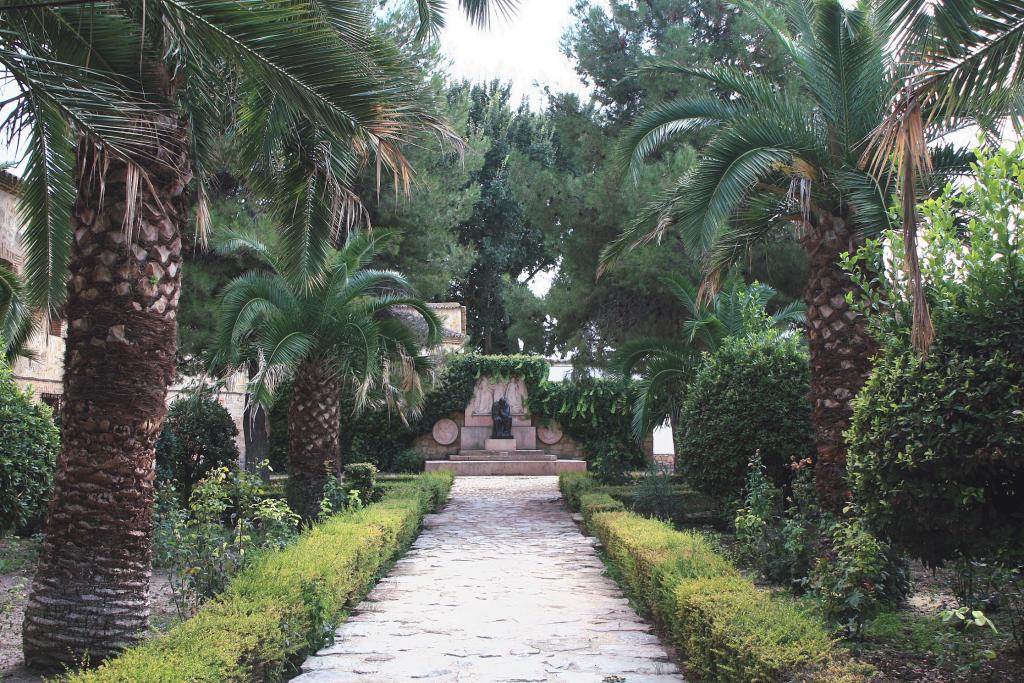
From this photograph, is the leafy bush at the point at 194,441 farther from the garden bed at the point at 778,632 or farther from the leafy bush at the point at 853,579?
the leafy bush at the point at 853,579

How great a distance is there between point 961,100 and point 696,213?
339cm

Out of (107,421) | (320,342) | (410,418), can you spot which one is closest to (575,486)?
(320,342)

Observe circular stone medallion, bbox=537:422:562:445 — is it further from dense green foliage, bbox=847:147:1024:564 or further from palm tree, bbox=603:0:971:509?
dense green foliage, bbox=847:147:1024:564

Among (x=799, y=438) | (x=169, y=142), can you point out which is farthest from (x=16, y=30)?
(x=799, y=438)

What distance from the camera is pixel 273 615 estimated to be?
5.05m

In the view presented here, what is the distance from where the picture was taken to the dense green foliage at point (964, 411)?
4301 mm

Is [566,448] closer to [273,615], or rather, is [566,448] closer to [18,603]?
[18,603]

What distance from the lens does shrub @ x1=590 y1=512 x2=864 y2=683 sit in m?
3.95

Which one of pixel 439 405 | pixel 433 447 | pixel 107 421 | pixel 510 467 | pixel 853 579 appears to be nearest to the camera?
pixel 853 579

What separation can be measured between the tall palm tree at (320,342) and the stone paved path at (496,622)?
210 cm

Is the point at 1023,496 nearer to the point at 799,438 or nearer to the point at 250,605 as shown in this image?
the point at 250,605

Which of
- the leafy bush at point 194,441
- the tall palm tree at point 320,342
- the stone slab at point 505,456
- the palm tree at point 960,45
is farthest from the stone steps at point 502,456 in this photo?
the palm tree at point 960,45

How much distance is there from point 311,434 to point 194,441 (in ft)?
8.19

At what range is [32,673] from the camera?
17.2 feet
